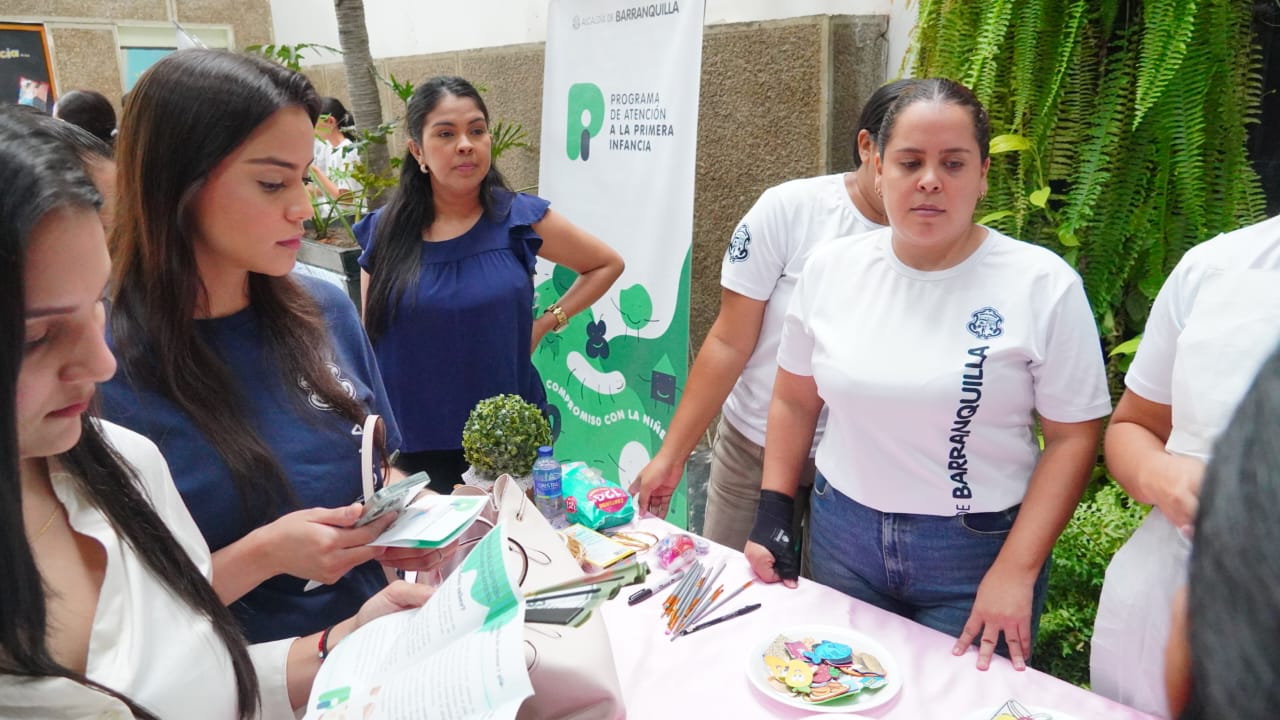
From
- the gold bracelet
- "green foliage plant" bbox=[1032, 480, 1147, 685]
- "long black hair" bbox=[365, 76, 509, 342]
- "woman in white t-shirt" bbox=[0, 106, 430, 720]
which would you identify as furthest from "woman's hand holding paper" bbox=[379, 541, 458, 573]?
"green foliage plant" bbox=[1032, 480, 1147, 685]

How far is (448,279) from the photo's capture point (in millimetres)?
2385

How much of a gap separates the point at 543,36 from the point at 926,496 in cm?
330

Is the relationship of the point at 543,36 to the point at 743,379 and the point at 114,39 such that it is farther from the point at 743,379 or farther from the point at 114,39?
the point at 114,39

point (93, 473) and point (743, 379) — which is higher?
point (93, 473)

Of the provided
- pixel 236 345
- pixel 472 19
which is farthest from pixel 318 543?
pixel 472 19

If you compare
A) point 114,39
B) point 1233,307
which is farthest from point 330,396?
point 114,39

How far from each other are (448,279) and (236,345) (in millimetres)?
1106

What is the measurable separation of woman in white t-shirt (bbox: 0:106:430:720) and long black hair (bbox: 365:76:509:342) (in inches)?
51.8

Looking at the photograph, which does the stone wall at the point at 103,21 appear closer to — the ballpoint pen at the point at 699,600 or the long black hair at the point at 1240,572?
the ballpoint pen at the point at 699,600

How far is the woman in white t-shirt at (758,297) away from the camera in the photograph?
1.89 m

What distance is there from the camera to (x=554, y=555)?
122 centimetres

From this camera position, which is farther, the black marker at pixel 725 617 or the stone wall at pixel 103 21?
the stone wall at pixel 103 21

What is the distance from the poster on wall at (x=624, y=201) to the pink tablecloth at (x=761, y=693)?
1.58 meters

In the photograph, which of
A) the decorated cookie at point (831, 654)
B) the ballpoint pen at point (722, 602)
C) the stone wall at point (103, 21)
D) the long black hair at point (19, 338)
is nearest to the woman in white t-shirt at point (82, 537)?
the long black hair at point (19, 338)
